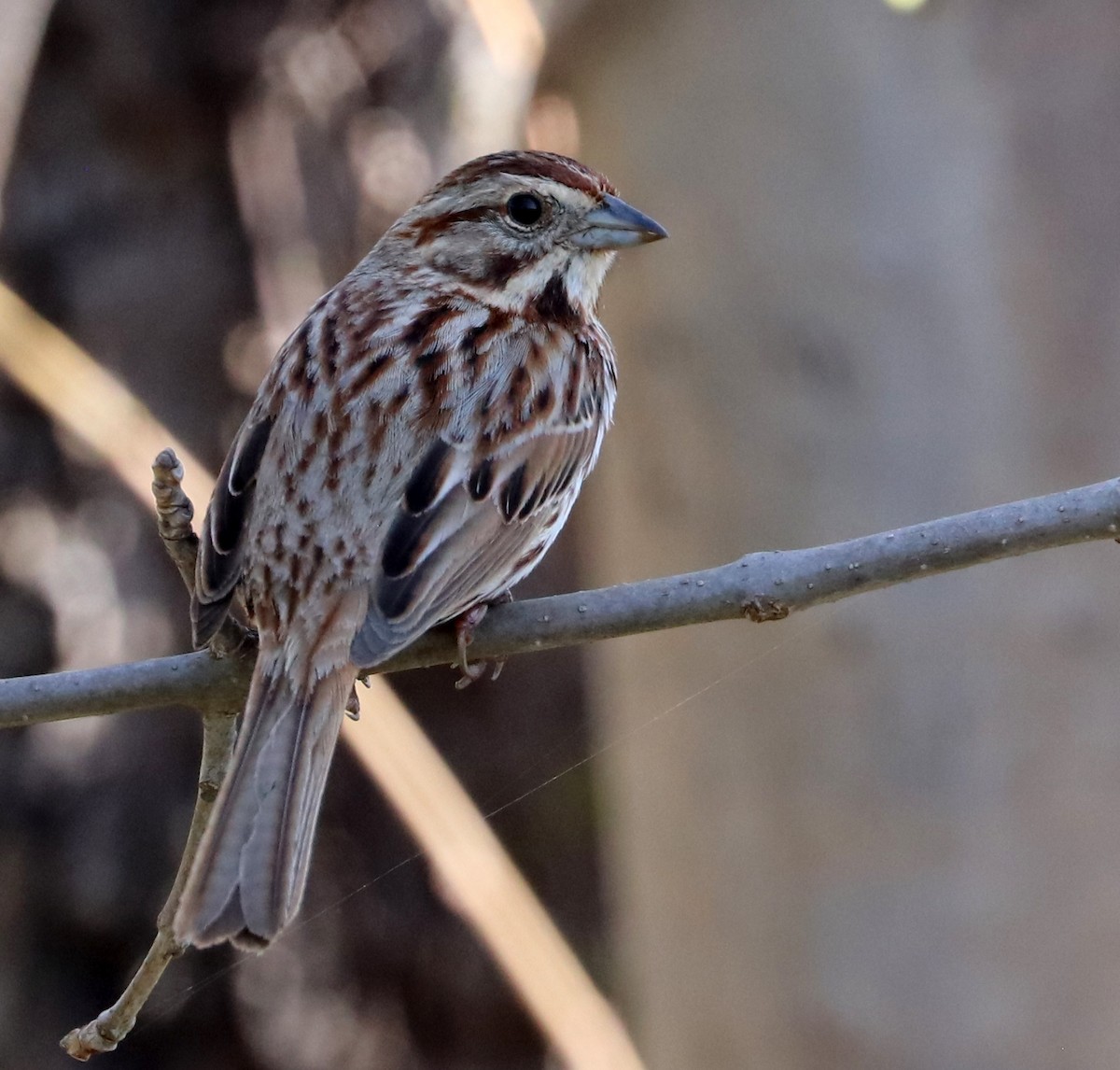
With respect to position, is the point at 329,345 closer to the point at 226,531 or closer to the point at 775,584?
the point at 226,531

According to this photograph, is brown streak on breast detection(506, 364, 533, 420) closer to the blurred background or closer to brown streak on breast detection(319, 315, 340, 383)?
brown streak on breast detection(319, 315, 340, 383)

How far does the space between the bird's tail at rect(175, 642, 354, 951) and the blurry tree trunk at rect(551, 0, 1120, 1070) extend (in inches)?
70.8

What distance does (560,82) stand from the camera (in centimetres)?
441

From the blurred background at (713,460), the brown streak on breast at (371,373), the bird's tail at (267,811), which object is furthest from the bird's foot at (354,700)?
the blurred background at (713,460)

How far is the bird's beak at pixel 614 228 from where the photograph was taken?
303 cm

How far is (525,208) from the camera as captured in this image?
10.1 feet

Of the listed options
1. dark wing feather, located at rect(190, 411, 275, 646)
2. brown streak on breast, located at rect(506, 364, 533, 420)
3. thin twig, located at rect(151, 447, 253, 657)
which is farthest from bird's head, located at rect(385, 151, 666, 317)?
thin twig, located at rect(151, 447, 253, 657)

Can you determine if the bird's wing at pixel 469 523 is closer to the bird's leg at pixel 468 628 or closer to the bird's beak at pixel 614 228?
the bird's leg at pixel 468 628

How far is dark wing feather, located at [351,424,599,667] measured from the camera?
244 centimetres

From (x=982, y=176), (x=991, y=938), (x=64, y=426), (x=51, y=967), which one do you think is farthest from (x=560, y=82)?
(x=51, y=967)

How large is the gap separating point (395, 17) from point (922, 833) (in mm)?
2919

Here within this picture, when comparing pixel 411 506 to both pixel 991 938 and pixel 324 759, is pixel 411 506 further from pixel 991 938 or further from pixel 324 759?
pixel 991 938

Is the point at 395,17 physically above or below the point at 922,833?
above

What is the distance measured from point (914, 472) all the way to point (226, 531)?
1.89 metres
